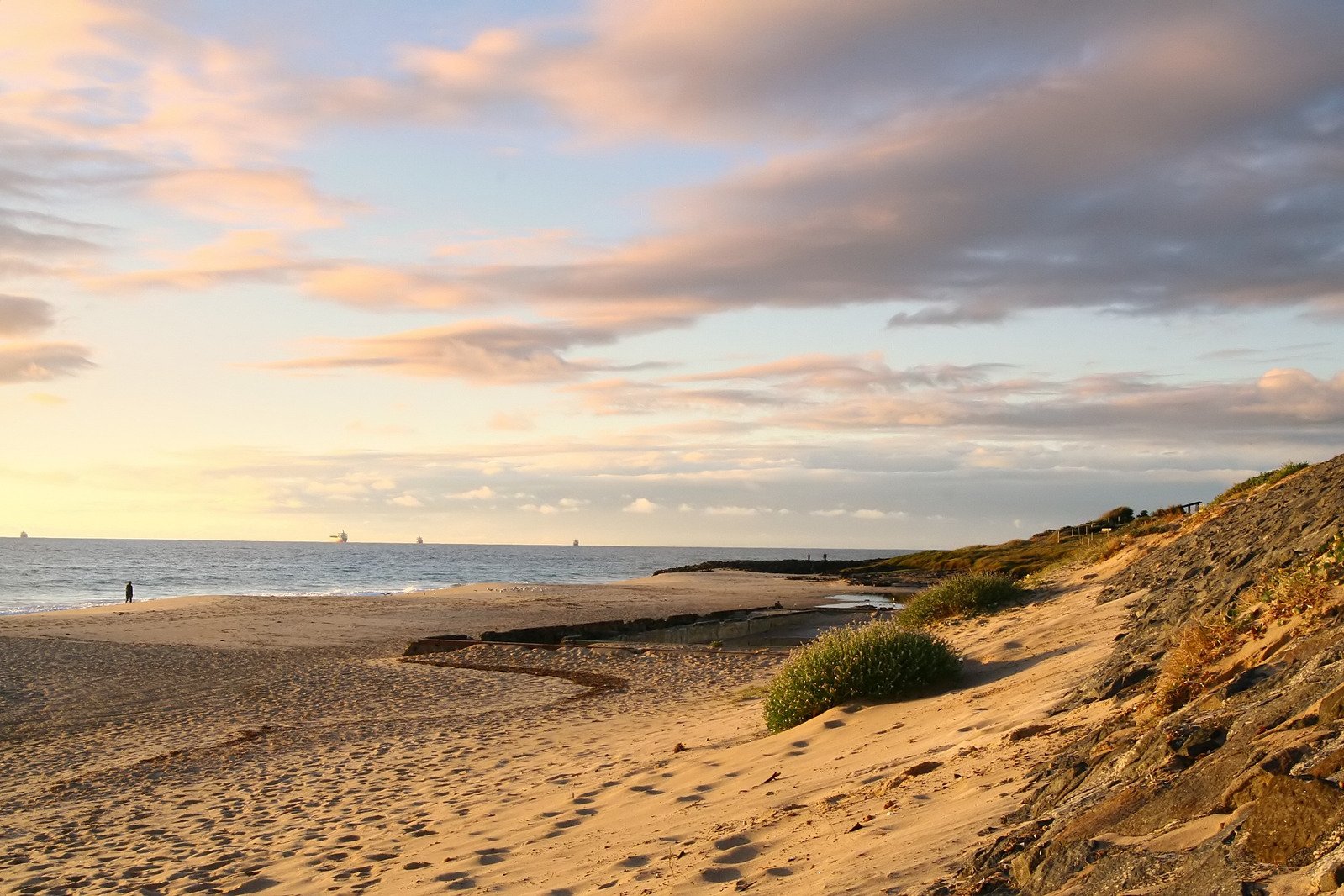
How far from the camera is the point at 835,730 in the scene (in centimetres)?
1058

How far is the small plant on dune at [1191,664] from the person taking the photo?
6.29 m

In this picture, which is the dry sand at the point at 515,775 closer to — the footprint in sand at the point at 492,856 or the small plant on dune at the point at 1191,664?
the footprint in sand at the point at 492,856

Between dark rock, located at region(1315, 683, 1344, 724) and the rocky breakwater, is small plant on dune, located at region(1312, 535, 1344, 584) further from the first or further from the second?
dark rock, located at region(1315, 683, 1344, 724)

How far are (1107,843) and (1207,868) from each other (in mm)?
678

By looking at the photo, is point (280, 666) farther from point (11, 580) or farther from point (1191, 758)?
point (11, 580)

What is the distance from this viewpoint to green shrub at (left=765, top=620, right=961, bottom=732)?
11633 millimetres

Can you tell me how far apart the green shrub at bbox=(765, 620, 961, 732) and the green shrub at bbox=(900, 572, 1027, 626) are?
9299 millimetres

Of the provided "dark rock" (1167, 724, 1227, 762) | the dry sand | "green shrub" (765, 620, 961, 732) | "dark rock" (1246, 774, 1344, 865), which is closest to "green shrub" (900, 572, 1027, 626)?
the dry sand

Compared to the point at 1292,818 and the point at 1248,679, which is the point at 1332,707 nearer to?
the point at 1292,818

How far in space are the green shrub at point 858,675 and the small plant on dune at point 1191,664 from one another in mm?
4403

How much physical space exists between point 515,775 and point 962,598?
41.0ft

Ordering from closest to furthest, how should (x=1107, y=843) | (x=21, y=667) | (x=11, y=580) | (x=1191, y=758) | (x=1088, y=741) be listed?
(x=1107, y=843)
(x=1191, y=758)
(x=1088, y=741)
(x=21, y=667)
(x=11, y=580)

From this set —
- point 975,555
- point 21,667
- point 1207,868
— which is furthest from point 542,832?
point 975,555

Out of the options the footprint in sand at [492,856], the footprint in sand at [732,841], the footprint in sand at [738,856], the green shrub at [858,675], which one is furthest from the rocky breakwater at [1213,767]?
the footprint in sand at [492,856]
